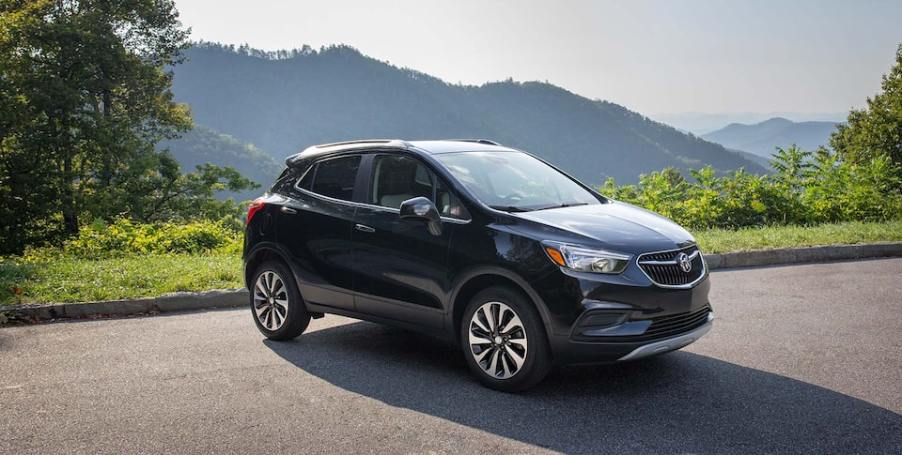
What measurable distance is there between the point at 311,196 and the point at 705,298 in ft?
11.0

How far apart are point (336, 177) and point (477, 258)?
1.88 meters

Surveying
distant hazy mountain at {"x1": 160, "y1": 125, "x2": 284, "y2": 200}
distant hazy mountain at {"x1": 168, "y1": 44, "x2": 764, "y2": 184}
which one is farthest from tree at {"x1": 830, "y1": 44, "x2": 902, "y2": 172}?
distant hazy mountain at {"x1": 168, "y1": 44, "x2": 764, "y2": 184}

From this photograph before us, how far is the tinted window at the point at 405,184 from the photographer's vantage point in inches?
227

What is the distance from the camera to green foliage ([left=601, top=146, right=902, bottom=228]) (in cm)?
1435

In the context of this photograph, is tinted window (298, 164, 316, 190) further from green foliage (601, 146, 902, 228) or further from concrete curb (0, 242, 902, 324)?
green foliage (601, 146, 902, 228)

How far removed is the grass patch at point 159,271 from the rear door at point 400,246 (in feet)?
11.1

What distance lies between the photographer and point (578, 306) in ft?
16.0

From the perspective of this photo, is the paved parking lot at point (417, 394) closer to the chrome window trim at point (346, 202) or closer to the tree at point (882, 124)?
the chrome window trim at point (346, 202)

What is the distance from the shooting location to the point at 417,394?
5.28 meters

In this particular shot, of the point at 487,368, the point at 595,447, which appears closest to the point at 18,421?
the point at 487,368

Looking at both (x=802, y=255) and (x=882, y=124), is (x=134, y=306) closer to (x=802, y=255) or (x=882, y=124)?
(x=802, y=255)

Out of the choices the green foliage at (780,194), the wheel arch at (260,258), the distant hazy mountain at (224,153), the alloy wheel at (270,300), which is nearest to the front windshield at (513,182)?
the wheel arch at (260,258)

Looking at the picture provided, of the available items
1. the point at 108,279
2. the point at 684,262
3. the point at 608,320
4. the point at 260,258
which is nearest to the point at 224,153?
the point at 108,279

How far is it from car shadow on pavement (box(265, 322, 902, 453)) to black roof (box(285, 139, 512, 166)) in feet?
5.52
